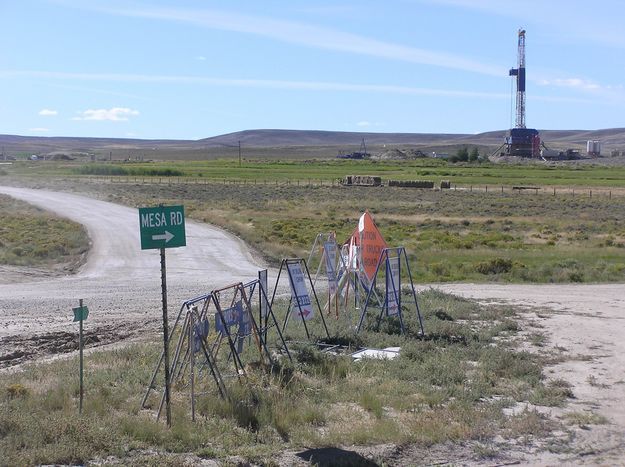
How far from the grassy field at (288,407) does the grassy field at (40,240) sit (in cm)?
1971

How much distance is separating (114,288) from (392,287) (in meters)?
11.5

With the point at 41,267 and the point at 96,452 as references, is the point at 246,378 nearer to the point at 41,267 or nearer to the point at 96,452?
the point at 96,452

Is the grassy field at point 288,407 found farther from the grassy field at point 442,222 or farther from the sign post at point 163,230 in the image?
the grassy field at point 442,222

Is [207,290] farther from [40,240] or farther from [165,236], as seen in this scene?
[40,240]

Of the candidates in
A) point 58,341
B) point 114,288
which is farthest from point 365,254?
point 114,288

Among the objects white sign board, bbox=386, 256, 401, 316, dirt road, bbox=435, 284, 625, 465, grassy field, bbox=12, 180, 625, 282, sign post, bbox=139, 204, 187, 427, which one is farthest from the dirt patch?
grassy field, bbox=12, 180, 625, 282

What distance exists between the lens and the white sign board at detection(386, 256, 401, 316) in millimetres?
17844

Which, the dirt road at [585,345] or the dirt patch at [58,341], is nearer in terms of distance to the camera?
the dirt road at [585,345]

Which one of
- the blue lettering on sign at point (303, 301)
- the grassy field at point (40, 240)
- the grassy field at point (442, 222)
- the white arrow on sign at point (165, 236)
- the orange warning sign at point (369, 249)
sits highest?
the white arrow on sign at point (165, 236)

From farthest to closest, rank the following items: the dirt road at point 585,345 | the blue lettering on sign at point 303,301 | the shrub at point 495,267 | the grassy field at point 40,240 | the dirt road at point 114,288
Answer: the grassy field at point 40,240 → the shrub at point 495,267 → the dirt road at point 114,288 → the blue lettering on sign at point 303,301 → the dirt road at point 585,345

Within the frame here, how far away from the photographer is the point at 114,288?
26.7 m

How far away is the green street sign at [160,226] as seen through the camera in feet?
34.0

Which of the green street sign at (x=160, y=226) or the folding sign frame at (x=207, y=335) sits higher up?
the green street sign at (x=160, y=226)

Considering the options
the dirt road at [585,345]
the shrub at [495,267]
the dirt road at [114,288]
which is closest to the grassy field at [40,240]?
the dirt road at [114,288]
